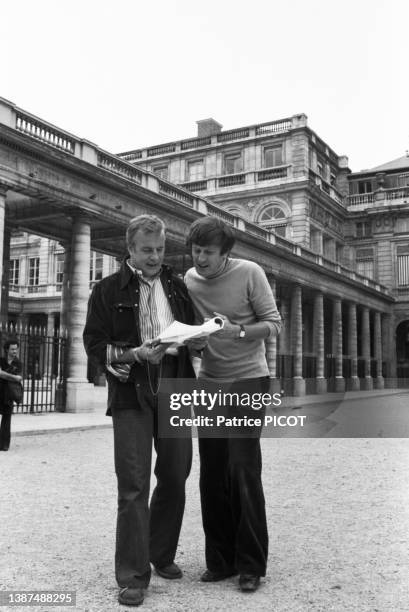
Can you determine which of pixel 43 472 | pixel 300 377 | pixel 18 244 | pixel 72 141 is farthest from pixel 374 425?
pixel 18 244

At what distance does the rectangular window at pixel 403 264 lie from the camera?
4659 centimetres

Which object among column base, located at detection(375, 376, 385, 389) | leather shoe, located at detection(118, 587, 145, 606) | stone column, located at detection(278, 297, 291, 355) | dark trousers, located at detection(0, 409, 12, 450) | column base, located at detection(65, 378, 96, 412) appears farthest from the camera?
column base, located at detection(375, 376, 385, 389)

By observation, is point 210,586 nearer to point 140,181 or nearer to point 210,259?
point 210,259

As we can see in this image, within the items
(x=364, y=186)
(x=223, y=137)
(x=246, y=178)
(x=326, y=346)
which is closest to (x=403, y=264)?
(x=364, y=186)

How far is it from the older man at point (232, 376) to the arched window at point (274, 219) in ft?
122

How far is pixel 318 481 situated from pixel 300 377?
25.1 metres

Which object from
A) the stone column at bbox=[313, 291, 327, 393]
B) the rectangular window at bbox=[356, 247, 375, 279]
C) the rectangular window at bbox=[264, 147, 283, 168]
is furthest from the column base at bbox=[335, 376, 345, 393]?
the rectangular window at bbox=[264, 147, 283, 168]

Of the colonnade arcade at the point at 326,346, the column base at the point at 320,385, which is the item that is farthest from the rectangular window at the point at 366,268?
the column base at the point at 320,385

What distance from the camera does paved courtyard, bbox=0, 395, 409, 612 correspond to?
3357 mm

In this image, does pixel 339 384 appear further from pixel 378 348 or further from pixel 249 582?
pixel 249 582

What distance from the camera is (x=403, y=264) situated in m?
46.7

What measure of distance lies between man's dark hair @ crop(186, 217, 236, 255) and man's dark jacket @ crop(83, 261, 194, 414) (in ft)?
0.97

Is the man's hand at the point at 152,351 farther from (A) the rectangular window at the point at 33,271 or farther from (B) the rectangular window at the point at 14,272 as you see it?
(B) the rectangular window at the point at 14,272

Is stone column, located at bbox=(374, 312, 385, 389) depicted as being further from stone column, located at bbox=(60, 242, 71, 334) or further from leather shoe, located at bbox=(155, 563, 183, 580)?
leather shoe, located at bbox=(155, 563, 183, 580)
